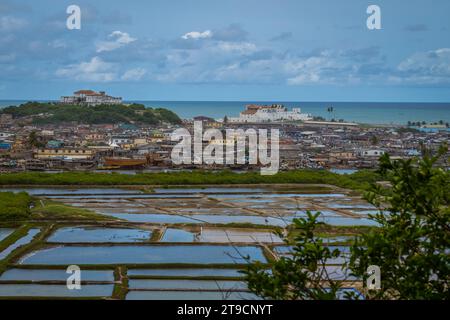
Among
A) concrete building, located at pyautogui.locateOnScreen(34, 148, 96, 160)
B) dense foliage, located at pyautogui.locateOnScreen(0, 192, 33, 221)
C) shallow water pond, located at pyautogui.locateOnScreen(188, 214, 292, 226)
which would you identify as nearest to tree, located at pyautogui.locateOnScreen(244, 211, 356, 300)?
shallow water pond, located at pyautogui.locateOnScreen(188, 214, 292, 226)

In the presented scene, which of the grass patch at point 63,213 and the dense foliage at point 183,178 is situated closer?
the grass patch at point 63,213

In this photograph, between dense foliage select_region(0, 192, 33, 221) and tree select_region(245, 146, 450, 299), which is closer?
tree select_region(245, 146, 450, 299)

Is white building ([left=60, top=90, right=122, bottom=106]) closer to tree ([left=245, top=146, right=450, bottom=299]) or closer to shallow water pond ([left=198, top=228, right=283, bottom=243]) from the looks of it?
shallow water pond ([left=198, top=228, right=283, bottom=243])

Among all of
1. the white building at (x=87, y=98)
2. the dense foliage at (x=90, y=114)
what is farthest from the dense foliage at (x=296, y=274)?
the white building at (x=87, y=98)

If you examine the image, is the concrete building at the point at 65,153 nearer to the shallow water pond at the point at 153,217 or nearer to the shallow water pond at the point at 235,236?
the shallow water pond at the point at 153,217

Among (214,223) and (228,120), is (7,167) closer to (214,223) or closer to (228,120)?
(214,223)

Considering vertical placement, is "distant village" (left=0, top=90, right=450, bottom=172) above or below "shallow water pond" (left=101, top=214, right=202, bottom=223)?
above
